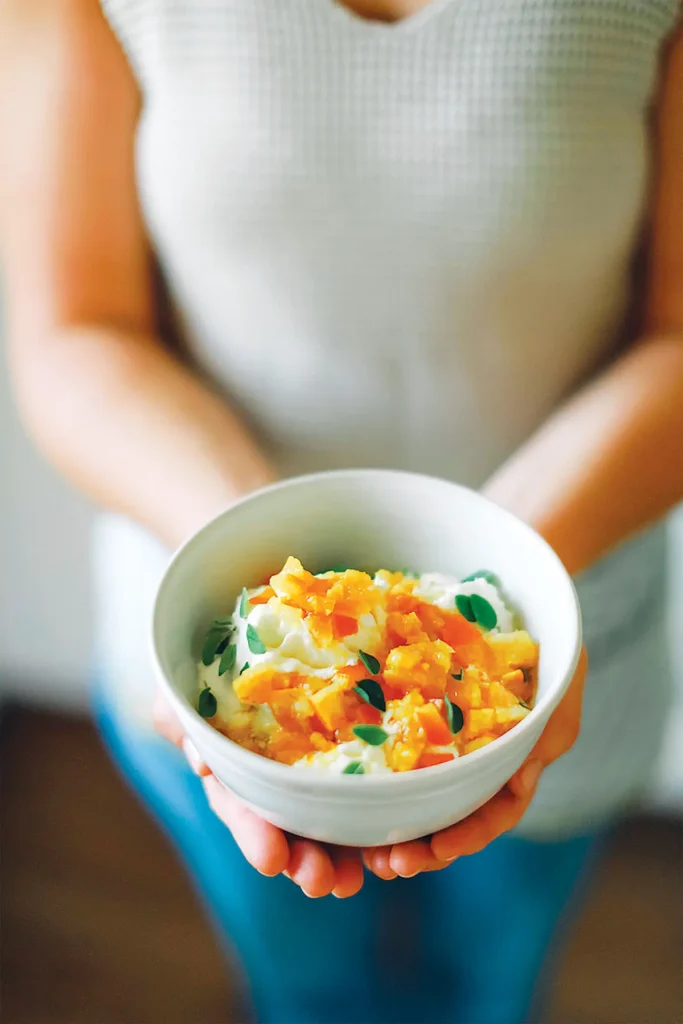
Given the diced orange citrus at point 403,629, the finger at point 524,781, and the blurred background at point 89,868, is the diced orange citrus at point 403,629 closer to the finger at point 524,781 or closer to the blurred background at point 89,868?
the finger at point 524,781

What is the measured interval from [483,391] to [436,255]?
0.29 ft

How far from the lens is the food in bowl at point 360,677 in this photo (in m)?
0.29

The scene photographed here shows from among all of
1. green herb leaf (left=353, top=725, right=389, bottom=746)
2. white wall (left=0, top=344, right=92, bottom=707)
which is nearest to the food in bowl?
green herb leaf (left=353, top=725, right=389, bottom=746)

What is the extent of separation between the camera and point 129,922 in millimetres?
960

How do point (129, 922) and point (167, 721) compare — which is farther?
point (129, 922)

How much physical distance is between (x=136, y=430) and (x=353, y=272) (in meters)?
0.15

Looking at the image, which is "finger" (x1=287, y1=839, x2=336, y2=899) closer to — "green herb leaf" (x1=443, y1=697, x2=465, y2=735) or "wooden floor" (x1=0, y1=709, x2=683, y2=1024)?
"green herb leaf" (x1=443, y1=697, x2=465, y2=735)

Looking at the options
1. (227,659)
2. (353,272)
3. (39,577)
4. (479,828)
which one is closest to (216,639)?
(227,659)

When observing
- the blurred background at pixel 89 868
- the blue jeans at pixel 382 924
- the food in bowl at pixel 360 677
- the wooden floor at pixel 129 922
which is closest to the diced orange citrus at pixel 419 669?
the food in bowl at pixel 360 677

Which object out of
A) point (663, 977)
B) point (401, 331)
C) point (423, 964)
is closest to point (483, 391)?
point (401, 331)

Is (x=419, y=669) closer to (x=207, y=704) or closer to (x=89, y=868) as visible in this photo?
(x=207, y=704)

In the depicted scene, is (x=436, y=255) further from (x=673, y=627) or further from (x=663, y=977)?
(x=663, y=977)

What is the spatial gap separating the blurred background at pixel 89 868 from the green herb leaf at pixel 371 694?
0.55 meters

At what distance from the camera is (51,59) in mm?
453
